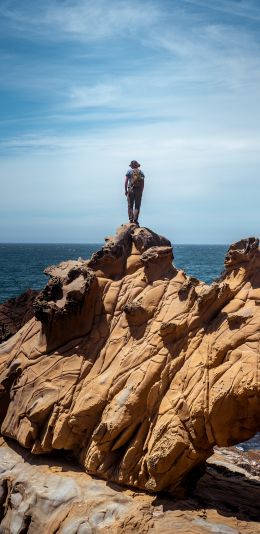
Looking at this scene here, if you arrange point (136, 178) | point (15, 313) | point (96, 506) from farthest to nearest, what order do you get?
point (15, 313) → point (136, 178) → point (96, 506)

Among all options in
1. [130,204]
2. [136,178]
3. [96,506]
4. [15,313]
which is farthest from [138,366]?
[15,313]

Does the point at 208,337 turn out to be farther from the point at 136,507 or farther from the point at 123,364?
the point at 136,507

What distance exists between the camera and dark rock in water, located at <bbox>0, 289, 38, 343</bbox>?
55.1 ft

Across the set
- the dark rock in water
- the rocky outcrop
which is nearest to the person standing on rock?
the dark rock in water

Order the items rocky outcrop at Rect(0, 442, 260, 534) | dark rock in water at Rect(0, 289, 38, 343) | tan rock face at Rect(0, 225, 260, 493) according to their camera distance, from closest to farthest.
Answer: rocky outcrop at Rect(0, 442, 260, 534) → tan rock face at Rect(0, 225, 260, 493) → dark rock in water at Rect(0, 289, 38, 343)

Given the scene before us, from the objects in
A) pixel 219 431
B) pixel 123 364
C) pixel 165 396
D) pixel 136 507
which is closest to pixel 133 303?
pixel 123 364

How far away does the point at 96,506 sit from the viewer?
9.59 meters

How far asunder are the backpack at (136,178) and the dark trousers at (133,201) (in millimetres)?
105

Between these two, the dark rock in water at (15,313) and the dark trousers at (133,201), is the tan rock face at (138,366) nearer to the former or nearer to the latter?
the dark trousers at (133,201)

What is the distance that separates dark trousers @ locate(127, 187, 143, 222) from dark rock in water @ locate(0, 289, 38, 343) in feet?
14.8

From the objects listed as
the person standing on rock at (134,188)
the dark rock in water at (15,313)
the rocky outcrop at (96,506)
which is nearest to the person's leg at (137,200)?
the person standing on rock at (134,188)

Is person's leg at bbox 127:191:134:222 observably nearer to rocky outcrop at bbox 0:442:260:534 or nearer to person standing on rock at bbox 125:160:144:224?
person standing on rock at bbox 125:160:144:224

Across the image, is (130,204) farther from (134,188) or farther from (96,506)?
(96,506)

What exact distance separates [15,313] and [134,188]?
654 cm
